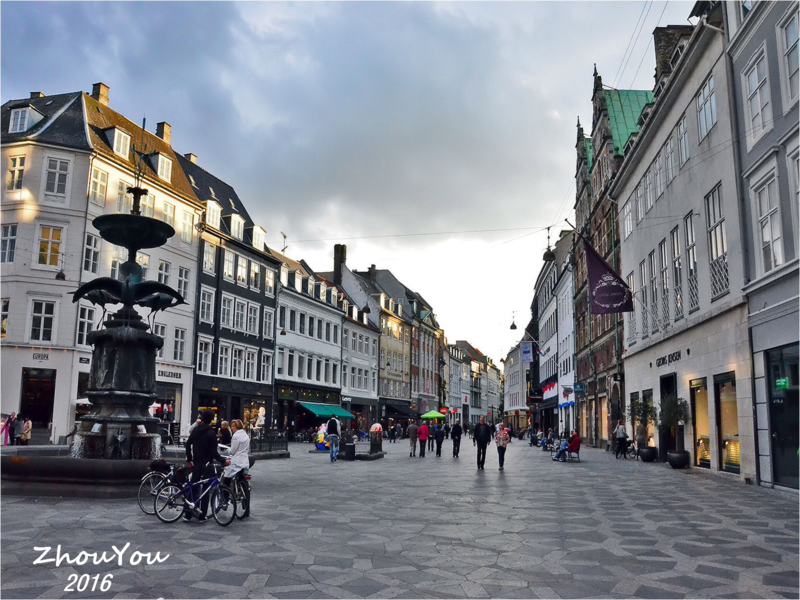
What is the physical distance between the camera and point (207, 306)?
43031mm

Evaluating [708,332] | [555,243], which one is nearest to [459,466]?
[708,332]

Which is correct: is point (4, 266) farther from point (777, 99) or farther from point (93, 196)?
point (777, 99)

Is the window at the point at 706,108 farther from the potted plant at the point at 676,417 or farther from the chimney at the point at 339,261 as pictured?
the chimney at the point at 339,261

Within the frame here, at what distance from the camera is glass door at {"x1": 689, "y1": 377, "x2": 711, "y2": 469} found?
21703mm

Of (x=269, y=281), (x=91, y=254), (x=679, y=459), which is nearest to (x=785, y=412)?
(x=679, y=459)

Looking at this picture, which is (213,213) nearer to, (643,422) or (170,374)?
(170,374)

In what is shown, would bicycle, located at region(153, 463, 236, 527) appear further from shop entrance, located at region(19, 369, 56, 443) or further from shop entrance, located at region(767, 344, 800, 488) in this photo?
shop entrance, located at region(19, 369, 56, 443)

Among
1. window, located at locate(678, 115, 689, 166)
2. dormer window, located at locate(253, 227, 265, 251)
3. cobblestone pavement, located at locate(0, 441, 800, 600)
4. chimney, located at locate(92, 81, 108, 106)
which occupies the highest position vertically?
chimney, located at locate(92, 81, 108, 106)

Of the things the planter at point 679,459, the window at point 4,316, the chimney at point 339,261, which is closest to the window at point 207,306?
the window at point 4,316

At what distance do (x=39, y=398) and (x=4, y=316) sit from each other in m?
4.22

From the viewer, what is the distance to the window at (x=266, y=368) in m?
48.4

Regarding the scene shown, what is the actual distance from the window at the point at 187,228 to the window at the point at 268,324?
379 inches

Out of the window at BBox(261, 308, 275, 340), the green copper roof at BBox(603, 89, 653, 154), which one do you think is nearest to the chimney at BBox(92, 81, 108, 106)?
the window at BBox(261, 308, 275, 340)

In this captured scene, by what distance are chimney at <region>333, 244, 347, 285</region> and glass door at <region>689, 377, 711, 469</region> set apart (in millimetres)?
54276
